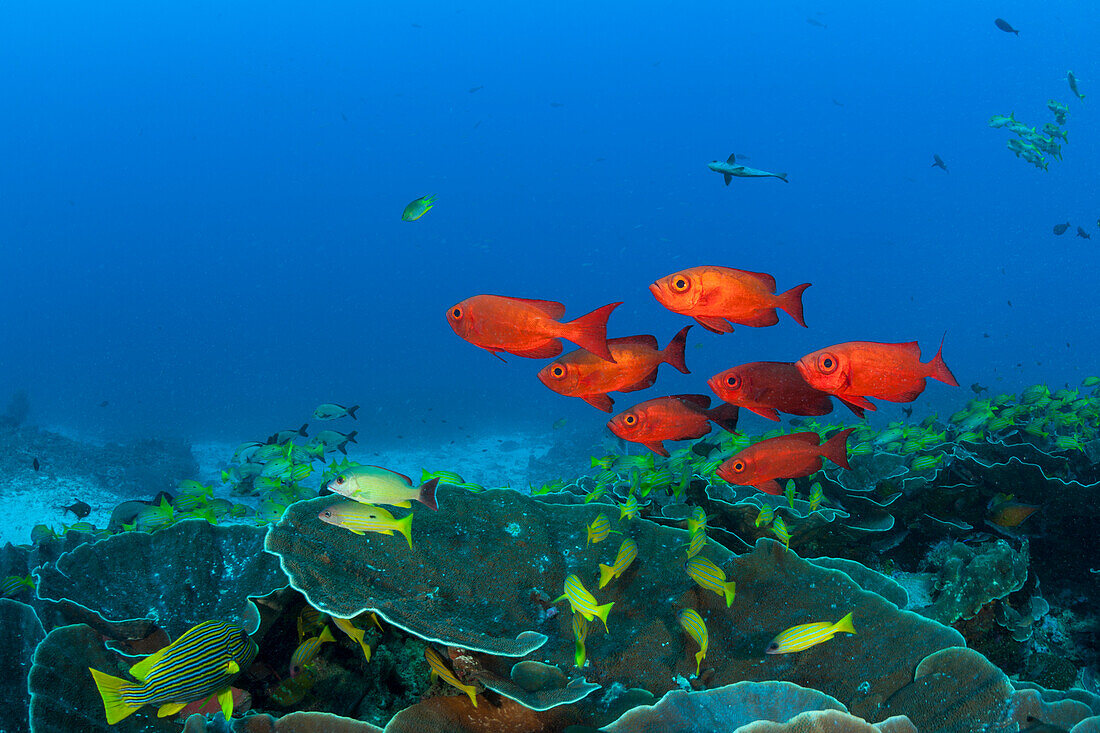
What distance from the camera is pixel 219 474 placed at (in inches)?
767

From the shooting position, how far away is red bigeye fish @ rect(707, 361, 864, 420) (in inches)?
86.3

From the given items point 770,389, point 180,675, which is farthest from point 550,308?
point 180,675

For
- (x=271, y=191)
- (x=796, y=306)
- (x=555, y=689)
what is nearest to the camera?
(x=555, y=689)

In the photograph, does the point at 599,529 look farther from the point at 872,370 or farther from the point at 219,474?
the point at 219,474

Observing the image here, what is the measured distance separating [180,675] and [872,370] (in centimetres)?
257

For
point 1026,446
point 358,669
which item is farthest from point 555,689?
point 1026,446

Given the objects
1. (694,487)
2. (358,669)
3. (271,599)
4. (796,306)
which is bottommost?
(694,487)

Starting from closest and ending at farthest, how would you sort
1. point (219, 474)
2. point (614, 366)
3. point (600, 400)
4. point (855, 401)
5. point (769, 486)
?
point (855, 401) → point (614, 366) → point (600, 400) → point (769, 486) → point (219, 474)

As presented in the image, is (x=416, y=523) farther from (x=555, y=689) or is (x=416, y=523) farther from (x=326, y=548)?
(x=555, y=689)

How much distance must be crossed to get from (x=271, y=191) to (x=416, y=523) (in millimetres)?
143268

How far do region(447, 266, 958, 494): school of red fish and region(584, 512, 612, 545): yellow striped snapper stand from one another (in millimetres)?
727

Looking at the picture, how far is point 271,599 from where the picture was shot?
2422mm

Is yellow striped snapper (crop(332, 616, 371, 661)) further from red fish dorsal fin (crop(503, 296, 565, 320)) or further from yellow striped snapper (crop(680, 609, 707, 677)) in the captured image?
red fish dorsal fin (crop(503, 296, 565, 320))

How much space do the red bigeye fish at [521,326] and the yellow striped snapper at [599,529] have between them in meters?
1.15
